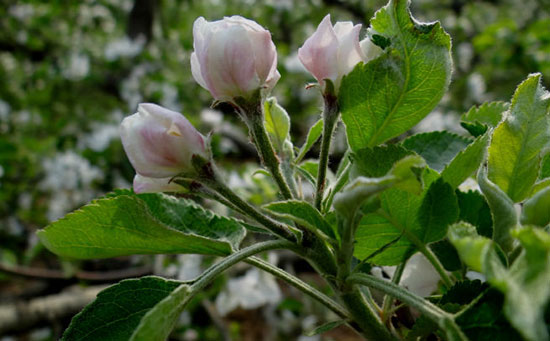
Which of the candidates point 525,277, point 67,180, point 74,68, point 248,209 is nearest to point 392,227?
point 248,209

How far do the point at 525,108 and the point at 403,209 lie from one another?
133 millimetres

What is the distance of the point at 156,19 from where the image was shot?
4.80 m

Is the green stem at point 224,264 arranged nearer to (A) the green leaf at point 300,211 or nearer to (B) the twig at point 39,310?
(A) the green leaf at point 300,211

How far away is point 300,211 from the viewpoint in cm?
42

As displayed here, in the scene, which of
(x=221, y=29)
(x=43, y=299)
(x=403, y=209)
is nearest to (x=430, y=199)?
(x=403, y=209)

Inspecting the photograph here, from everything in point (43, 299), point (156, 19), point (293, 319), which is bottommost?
point (293, 319)

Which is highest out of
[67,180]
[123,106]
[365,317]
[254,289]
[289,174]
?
[289,174]

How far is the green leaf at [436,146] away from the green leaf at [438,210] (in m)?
0.15

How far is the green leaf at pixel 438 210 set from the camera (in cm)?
46

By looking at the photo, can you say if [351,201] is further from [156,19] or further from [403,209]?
[156,19]

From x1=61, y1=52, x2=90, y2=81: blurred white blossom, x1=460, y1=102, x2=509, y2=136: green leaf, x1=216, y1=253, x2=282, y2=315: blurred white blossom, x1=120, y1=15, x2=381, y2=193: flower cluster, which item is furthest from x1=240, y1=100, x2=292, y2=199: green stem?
x1=61, y1=52, x2=90, y2=81: blurred white blossom

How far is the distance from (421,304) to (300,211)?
4.5 inches

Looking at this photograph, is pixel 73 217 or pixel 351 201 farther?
pixel 73 217

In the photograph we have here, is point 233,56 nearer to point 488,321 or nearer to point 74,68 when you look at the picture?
point 488,321
